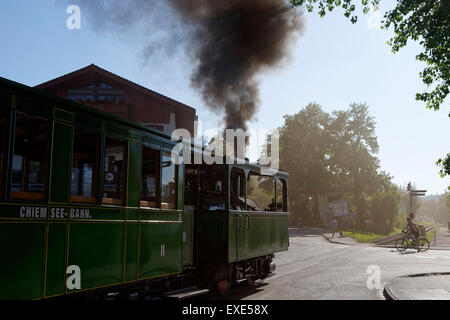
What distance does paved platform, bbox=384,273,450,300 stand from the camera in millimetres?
9500

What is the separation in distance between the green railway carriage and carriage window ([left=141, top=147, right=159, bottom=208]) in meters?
0.02

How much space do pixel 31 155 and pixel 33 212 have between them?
750mm

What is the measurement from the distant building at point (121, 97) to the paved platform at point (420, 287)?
1919cm

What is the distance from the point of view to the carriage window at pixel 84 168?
19.3 ft

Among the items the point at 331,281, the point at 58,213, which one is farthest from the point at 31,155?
the point at 331,281

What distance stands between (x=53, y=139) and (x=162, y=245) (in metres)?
2.77

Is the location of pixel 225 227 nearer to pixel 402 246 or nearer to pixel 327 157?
pixel 402 246

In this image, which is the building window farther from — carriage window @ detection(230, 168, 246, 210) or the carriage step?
carriage window @ detection(230, 168, 246, 210)

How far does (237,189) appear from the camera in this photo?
34.4ft

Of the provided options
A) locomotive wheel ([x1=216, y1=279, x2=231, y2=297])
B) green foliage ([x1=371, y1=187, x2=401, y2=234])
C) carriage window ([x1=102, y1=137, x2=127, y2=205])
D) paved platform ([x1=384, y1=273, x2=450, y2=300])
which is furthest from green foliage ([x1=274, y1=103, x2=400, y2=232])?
carriage window ([x1=102, y1=137, x2=127, y2=205])

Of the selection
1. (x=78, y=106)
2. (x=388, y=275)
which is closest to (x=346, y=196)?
(x=388, y=275)

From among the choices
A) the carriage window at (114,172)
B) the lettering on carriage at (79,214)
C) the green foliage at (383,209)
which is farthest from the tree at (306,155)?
the lettering on carriage at (79,214)
